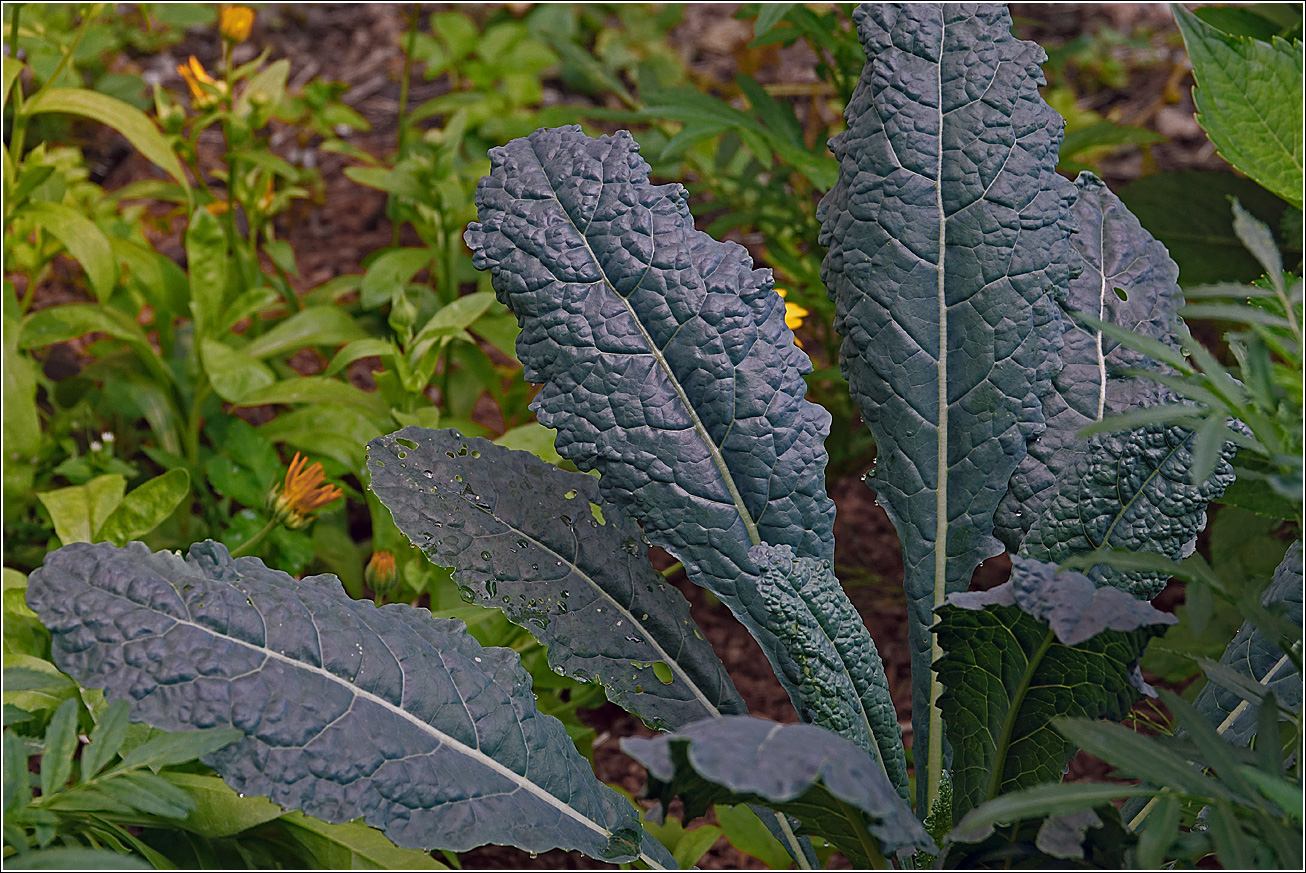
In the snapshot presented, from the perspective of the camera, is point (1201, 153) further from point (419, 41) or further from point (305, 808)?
point (305, 808)

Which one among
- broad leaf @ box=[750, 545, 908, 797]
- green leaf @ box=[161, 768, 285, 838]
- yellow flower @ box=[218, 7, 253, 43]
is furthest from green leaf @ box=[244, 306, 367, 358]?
broad leaf @ box=[750, 545, 908, 797]

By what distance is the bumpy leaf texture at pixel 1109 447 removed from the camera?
925 millimetres

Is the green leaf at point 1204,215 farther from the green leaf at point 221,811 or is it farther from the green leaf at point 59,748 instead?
the green leaf at point 59,748

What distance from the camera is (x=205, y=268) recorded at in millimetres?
1641

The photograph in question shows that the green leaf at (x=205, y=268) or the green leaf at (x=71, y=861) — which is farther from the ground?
the green leaf at (x=205, y=268)

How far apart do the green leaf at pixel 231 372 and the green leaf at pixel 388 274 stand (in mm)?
208

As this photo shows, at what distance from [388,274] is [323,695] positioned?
1033 mm

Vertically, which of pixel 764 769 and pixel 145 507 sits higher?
pixel 764 769

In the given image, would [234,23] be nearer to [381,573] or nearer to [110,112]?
[110,112]

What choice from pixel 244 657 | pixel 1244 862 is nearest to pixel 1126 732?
pixel 1244 862

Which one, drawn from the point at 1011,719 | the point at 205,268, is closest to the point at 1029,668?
the point at 1011,719

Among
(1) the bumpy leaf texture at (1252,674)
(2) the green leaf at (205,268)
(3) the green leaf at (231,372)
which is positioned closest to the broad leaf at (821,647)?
(1) the bumpy leaf texture at (1252,674)

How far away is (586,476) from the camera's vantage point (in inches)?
43.4

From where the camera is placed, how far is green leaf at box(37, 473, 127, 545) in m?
1.28
